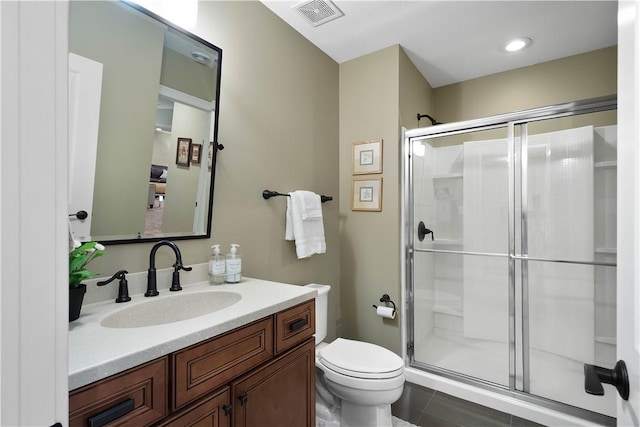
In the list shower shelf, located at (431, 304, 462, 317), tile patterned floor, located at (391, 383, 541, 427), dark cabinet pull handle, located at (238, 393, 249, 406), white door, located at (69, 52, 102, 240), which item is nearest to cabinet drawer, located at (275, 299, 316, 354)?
dark cabinet pull handle, located at (238, 393, 249, 406)

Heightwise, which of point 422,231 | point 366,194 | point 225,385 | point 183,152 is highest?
point 183,152

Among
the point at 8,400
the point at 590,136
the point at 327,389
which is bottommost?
the point at 327,389

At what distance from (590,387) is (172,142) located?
61.5 inches

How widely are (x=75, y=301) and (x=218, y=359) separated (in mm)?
449

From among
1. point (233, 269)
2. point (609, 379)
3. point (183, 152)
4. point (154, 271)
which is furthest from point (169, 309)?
point (609, 379)

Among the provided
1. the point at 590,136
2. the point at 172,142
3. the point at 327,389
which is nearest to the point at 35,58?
the point at 172,142

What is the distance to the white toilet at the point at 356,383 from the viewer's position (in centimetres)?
154

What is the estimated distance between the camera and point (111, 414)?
27.3 inches

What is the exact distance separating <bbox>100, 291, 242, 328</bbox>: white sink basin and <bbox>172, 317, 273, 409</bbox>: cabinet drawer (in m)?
0.26

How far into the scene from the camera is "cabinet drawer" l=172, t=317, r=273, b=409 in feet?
2.76

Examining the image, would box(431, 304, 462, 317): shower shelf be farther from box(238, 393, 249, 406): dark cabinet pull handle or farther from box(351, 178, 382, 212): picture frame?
box(238, 393, 249, 406): dark cabinet pull handle

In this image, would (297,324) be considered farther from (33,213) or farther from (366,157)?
(366,157)

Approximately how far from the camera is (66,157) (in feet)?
1.22

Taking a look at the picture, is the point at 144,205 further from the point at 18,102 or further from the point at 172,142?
the point at 18,102
